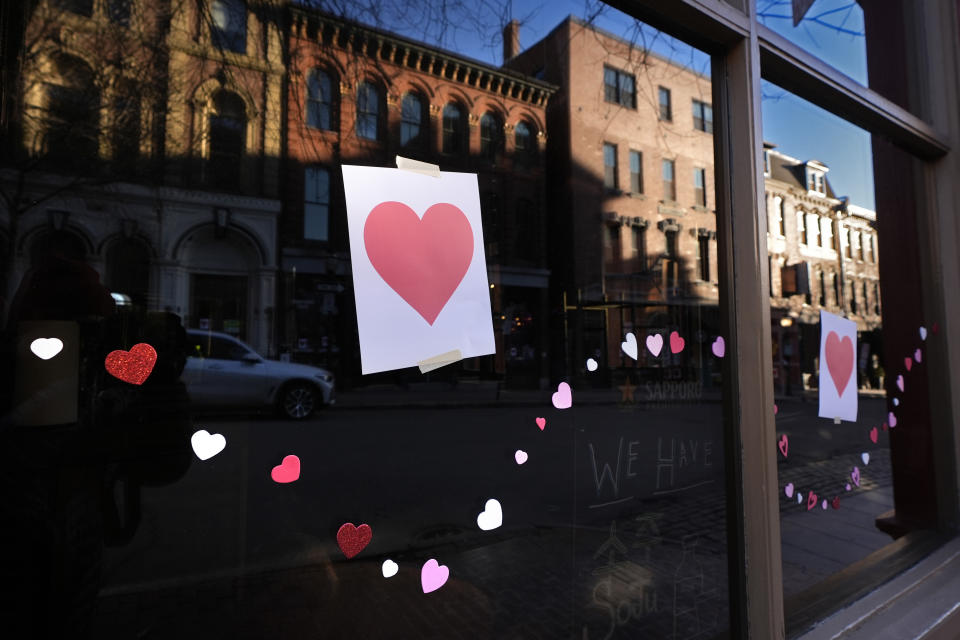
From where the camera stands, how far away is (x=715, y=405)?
1.93 meters

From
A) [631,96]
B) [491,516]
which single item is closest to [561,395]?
[491,516]

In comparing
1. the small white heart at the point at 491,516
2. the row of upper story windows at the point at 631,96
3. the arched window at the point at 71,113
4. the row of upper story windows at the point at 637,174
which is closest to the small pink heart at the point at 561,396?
the small white heart at the point at 491,516

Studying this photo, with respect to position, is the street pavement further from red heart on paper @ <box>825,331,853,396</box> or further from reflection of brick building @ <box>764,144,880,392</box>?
reflection of brick building @ <box>764,144,880,392</box>

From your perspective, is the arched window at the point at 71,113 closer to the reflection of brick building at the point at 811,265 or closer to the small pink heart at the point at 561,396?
the small pink heart at the point at 561,396

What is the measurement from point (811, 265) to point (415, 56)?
228 cm

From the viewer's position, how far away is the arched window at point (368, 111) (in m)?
1.53

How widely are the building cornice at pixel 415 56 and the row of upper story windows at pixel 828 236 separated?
146cm

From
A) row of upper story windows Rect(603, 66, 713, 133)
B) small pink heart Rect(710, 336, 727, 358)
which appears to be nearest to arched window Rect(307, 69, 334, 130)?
row of upper story windows Rect(603, 66, 713, 133)

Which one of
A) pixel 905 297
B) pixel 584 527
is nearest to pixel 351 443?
pixel 584 527

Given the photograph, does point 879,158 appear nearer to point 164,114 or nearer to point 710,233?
point 710,233

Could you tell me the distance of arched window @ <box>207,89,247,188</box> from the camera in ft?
4.67

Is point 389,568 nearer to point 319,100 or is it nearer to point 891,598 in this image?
point 319,100

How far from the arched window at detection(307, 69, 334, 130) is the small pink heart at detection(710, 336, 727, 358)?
59.9 inches

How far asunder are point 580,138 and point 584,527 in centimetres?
173
